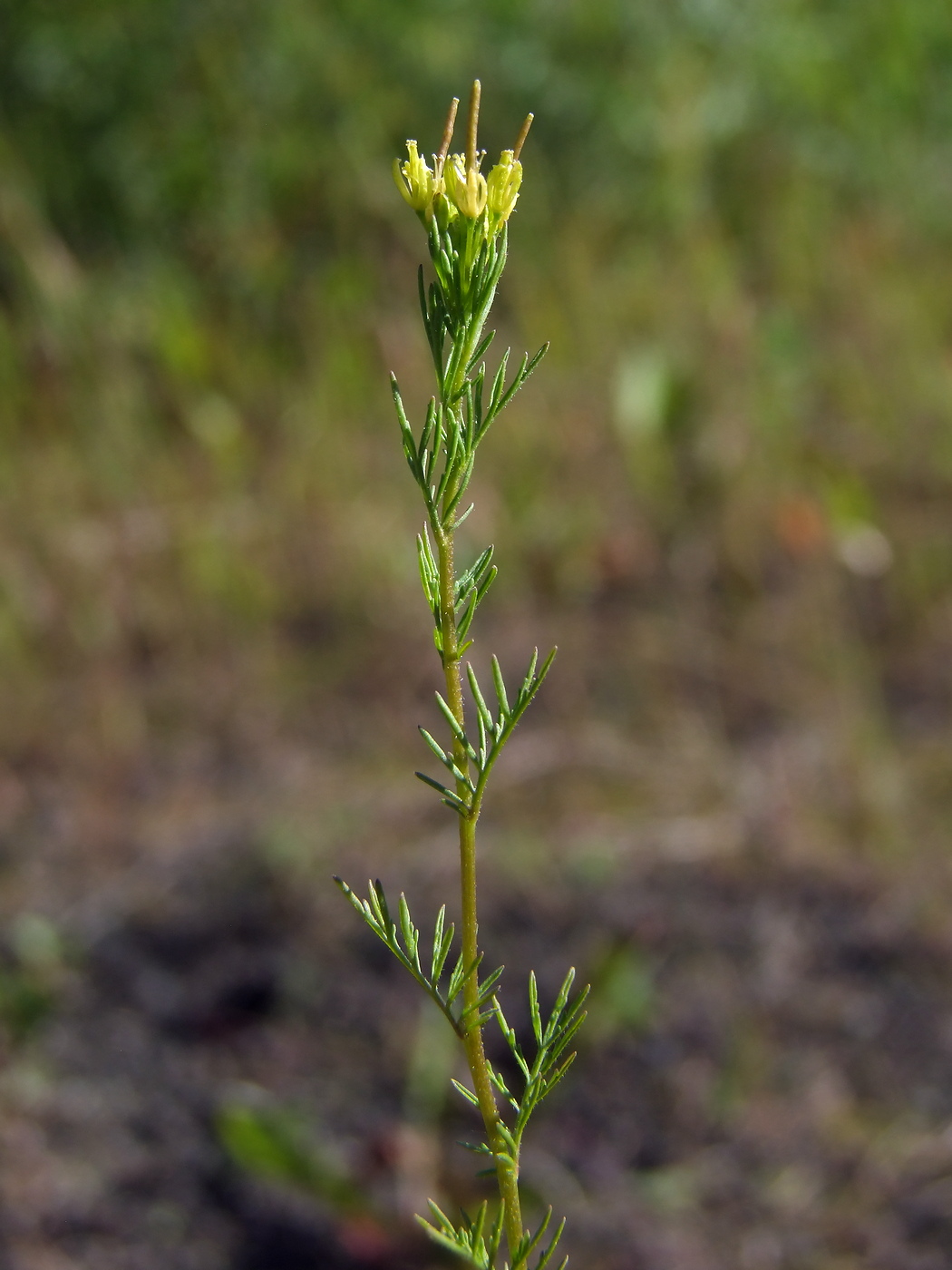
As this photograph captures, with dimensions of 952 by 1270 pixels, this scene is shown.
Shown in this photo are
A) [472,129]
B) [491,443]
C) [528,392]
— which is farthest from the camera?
[528,392]

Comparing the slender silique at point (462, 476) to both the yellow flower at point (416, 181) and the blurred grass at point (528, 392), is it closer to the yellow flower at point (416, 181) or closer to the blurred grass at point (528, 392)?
the yellow flower at point (416, 181)

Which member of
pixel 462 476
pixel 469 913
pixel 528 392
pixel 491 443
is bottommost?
pixel 469 913

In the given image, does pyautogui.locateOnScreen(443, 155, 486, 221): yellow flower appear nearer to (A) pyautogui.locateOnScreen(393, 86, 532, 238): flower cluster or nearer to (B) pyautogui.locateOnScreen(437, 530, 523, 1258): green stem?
(A) pyautogui.locateOnScreen(393, 86, 532, 238): flower cluster

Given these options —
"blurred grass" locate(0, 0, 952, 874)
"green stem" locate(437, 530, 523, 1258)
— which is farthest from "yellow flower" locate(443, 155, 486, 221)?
"blurred grass" locate(0, 0, 952, 874)

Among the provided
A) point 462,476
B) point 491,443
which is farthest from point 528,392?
point 462,476

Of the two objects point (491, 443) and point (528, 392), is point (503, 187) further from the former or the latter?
point (528, 392)

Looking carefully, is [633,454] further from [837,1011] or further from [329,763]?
[837,1011]

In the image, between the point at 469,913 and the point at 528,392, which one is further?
the point at 528,392
